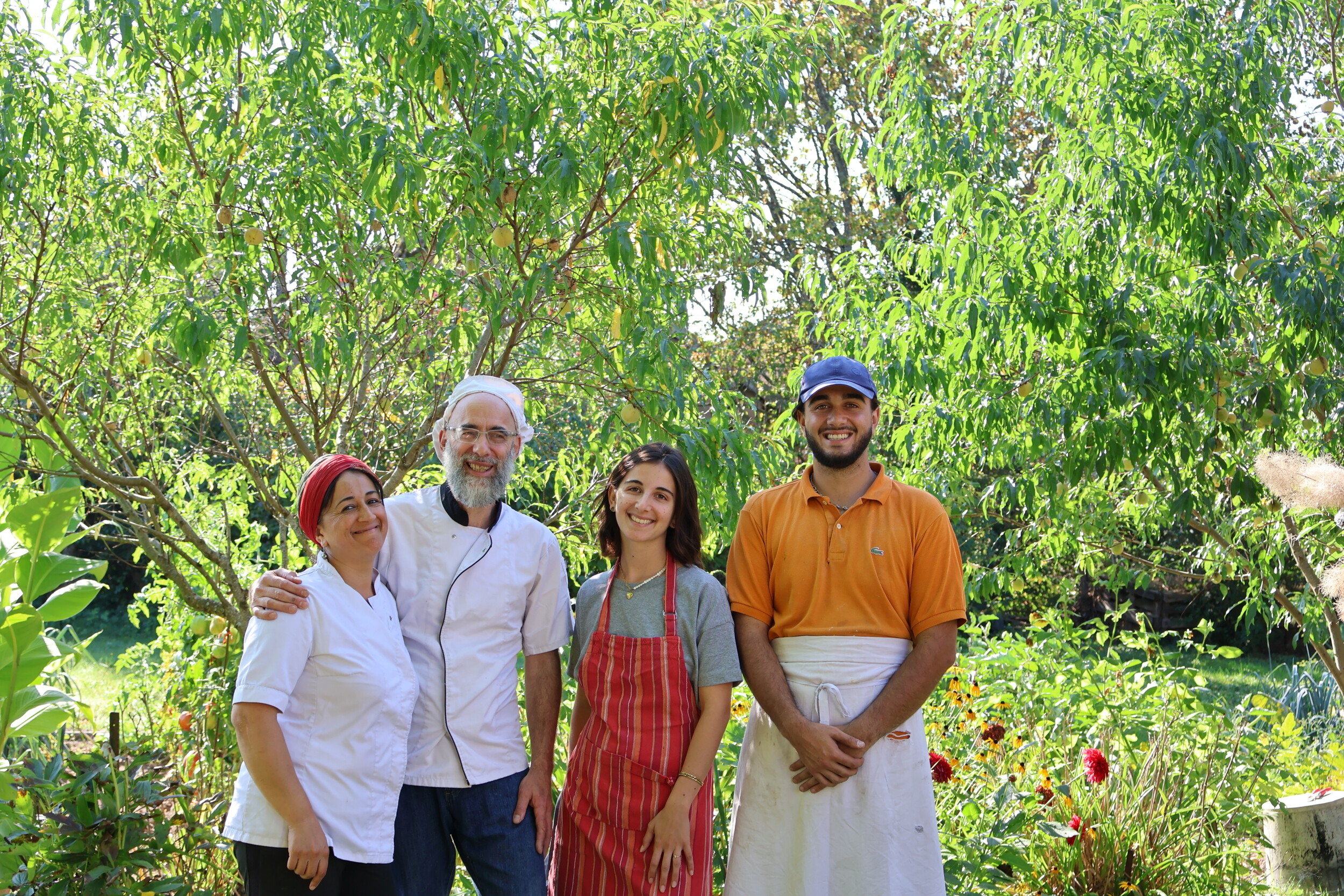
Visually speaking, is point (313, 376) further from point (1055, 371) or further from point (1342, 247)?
point (1342, 247)

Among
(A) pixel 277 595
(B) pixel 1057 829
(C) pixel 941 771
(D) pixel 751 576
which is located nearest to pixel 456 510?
(A) pixel 277 595

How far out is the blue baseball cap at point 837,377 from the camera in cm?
277

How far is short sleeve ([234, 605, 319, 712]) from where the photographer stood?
7.25 feet

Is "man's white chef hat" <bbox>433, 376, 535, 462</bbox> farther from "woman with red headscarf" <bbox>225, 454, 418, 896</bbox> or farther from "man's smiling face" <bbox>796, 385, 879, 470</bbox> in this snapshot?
"man's smiling face" <bbox>796, 385, 879, 470</bbox>

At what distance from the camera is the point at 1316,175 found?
194 inches

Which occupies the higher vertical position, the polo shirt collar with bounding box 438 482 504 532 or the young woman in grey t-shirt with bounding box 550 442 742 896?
the polo shirt collar with bounding box 438 482 504 532

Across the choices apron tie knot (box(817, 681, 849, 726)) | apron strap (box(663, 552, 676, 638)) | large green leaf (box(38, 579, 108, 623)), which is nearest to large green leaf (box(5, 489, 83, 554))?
large green leaf (box(38, 579, 108, 623))

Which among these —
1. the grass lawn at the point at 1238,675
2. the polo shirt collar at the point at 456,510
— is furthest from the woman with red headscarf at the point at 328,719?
the grass lawn at the point at 1238,675

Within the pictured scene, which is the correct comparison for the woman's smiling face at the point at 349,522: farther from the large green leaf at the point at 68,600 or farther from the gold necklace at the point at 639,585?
the large green leaf at the point at 68,600

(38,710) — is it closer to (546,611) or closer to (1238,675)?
(546,611)

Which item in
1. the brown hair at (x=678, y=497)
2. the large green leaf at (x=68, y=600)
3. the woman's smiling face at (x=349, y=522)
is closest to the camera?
the woman's smiling face at (x=349, y=522)

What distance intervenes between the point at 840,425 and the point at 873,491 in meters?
0.19

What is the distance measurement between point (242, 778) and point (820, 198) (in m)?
10.4

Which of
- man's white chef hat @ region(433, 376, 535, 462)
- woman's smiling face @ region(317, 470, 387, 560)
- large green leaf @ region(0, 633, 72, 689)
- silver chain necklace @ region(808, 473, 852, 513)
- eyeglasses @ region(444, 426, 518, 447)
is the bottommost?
large green leaf @ region(0, 633, 72, 689)
